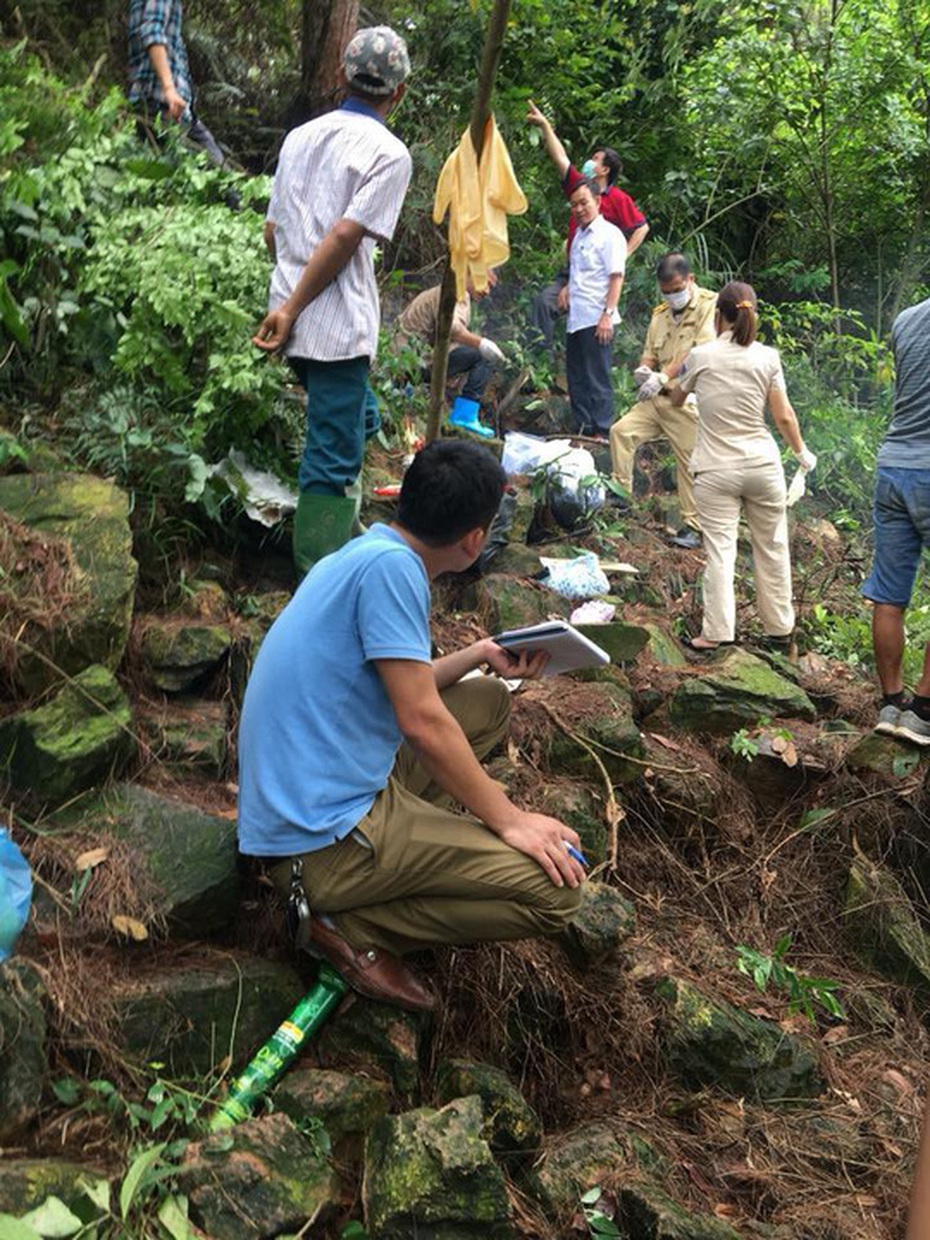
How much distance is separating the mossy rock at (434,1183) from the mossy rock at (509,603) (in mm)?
3253

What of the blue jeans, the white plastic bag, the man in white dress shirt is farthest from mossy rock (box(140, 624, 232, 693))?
the man in white dress shirt

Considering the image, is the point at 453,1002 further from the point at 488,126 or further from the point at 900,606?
the point at 488,126

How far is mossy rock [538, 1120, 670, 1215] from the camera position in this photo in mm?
2965

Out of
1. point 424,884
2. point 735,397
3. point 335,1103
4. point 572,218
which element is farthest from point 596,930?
point 572,218

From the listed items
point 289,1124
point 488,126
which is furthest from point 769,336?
point 289,1124

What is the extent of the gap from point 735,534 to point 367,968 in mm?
4155

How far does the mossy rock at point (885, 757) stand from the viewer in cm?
514

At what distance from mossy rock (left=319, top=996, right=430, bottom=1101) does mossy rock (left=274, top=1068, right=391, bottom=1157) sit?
0.16 m

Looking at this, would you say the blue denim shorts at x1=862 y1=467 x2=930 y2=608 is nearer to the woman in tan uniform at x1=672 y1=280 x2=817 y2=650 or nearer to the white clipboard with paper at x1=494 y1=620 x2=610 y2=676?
the woman in tan uniform at x1=672 y1=280 x2=817 y2=650

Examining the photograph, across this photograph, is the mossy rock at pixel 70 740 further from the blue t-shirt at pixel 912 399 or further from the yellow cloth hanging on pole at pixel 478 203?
the blue t-shirt at pixel 912 399

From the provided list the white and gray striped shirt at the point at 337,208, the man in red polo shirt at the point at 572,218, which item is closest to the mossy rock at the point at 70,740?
the white and gray striped shirt at the point at 337,208

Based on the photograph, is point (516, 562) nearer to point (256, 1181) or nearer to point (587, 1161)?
point (587, 1161)

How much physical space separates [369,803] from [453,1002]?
2.82ft

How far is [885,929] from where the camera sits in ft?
16.1
